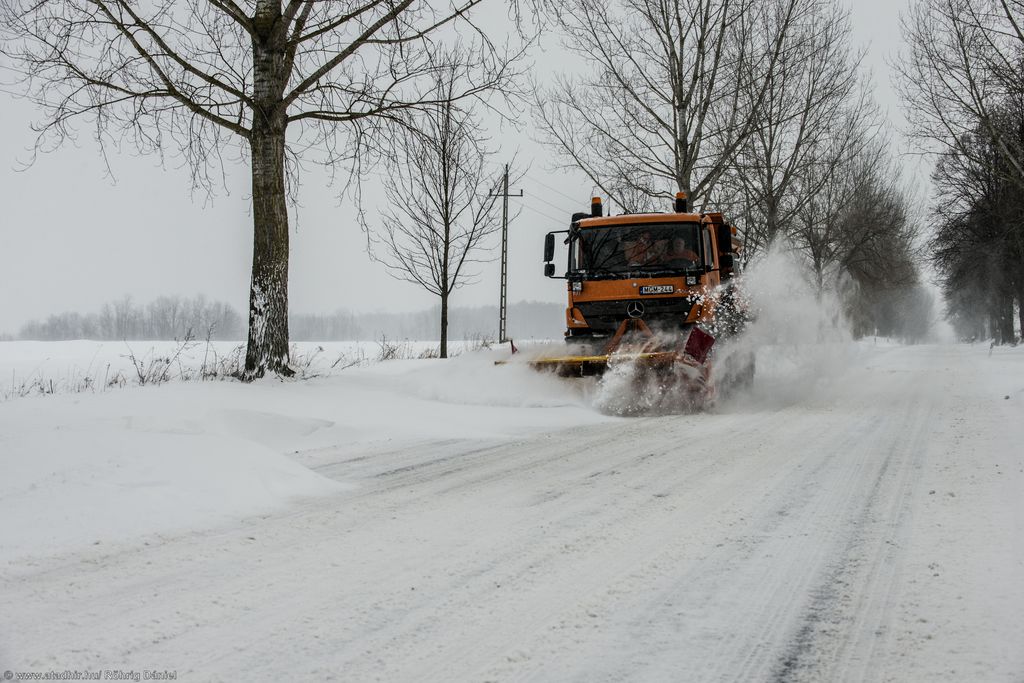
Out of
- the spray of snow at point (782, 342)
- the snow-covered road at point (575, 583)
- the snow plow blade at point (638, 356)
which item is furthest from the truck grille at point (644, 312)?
the snow-covered road at point (575, 583)

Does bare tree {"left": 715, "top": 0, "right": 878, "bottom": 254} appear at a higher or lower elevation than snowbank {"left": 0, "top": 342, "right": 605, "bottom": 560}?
higher

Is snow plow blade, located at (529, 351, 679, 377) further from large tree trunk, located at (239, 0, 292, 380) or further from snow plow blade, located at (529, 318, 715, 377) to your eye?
large tree trunk, located at (239, 0, 292, 380)

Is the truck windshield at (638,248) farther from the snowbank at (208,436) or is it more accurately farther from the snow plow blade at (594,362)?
the snowbank at (208,436)

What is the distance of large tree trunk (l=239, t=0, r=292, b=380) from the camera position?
9.91 meters

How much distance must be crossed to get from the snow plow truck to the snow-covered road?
3.78 m

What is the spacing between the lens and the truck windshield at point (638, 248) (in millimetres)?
9555

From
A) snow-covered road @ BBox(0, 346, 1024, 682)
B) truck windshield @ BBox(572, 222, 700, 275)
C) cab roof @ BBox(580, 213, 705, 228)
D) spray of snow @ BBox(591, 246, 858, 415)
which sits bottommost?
snow-covered road @ BBox(0, 346, 1024, 682)

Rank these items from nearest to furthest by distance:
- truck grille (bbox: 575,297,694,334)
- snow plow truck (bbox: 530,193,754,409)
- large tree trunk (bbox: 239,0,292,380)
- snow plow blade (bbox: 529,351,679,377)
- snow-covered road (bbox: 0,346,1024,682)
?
snow-covered road (bbox: 0,346,1024,682)
snow plow blade (bbox: 529,351,679,377)
snow plow truck (bbox: 530,193,754,409)
truck grille (bbox: 575,297,694,334)
large tree trunk (bbox: 239,0,292,380)

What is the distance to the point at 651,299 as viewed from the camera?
9.40m

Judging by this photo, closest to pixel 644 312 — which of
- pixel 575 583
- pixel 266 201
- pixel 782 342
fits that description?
pixel 782 342

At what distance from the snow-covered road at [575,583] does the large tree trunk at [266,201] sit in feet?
18.1

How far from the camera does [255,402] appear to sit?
26.5 ft

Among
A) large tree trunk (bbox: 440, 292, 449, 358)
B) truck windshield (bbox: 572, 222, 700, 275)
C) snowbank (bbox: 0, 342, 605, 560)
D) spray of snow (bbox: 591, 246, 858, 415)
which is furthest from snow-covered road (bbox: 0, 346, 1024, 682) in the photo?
large tree trunk (bbox: 440, 292, 449, 358)

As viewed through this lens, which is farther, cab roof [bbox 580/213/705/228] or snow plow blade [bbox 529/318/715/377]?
cab roof [bbox 580/213/705/228]
